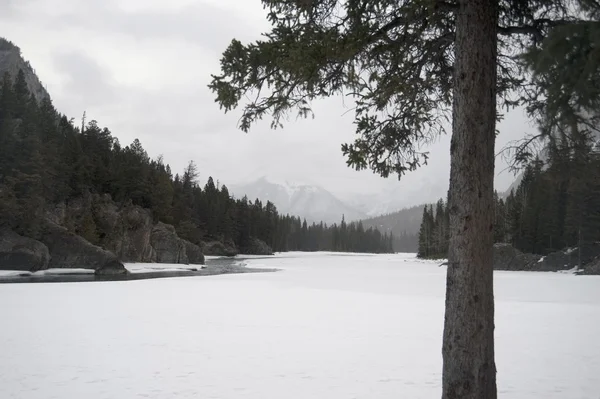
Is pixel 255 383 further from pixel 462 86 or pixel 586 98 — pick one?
pixel 586 98

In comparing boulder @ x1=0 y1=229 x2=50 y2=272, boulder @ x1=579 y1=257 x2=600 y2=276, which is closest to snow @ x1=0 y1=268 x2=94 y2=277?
boulder @ x1=0 y1=229 x2=50 y2=272

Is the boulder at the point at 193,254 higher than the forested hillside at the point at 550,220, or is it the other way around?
the forested hillside at the point at 550,220

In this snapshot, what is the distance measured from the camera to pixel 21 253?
3503 centimetres

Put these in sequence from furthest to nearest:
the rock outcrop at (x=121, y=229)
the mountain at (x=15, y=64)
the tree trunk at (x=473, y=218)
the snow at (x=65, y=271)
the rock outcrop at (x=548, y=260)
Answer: the mountain at (x=15, y=64)
the rock outcrop at (x=121, y=229)
the rock outcrop at (x=548, y=260)
the snow at (x=65, y=271)
the tree trunk at (x=473, y=218)

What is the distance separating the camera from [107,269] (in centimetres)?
3488

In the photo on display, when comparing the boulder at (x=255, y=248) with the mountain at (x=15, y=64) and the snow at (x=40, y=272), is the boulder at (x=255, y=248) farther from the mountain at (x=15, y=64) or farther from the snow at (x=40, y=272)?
the mountain at (x=15, y=64)

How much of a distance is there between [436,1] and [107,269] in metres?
36.5

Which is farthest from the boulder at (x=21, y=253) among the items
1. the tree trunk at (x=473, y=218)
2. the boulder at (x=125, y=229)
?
the tree trunk at (x=473, y=218)

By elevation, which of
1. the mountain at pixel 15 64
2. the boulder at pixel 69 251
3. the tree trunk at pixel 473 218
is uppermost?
the mountain at pixel 15 64

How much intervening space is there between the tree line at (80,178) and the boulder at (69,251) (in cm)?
165

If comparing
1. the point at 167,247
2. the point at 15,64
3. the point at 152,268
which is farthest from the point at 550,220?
the point at 15,64

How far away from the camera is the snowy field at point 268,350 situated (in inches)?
241

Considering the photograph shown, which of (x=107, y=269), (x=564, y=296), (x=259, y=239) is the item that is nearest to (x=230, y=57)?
(x=564, y=296)

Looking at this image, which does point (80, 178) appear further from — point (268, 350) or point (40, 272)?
point (268, 350)
